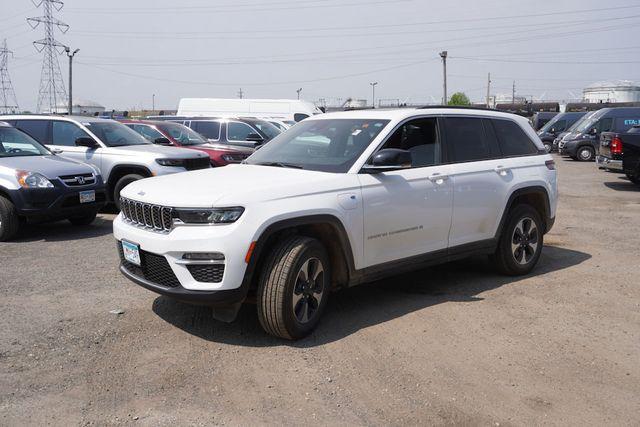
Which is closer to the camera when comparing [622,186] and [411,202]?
[411,202]

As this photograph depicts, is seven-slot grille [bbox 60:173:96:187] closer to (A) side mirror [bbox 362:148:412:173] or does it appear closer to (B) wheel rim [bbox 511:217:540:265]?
(A) side mirror [bbox 362:148:412:173]

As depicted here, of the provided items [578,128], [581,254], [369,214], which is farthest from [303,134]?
[578,128]

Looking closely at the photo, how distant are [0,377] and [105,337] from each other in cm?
84

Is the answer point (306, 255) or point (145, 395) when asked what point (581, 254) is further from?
point (145, 395)

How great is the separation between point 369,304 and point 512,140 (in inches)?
102

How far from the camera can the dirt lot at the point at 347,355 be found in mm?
3561

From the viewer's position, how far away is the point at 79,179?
8625mm

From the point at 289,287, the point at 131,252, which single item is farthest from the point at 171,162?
the point at 289,287

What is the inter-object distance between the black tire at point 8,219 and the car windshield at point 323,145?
169 inches

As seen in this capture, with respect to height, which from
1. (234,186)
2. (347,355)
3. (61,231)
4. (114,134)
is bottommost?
(347,355)

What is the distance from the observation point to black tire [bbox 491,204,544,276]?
20.7 ft

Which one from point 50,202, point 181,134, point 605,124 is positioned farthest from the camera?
point 605,124

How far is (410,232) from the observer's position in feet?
17.2

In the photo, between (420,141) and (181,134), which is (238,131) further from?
(420,141)
